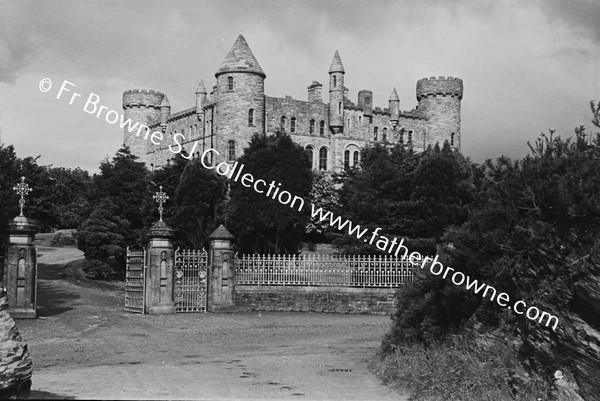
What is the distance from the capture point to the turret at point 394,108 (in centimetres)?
7712

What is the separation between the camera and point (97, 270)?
40.6 m

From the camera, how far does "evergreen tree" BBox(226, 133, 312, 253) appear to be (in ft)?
149

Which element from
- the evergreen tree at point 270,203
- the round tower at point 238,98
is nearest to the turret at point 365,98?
the round tower at point 238,98

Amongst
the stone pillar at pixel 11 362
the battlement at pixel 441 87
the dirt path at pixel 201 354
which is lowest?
the dirt path at pixel 201 354

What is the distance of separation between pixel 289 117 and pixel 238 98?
20.5 feet

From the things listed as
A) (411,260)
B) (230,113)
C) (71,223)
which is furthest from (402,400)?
(71,223)

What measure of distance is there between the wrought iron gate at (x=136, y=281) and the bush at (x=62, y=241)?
42393 mm

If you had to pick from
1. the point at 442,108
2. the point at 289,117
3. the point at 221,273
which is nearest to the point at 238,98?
the point at 289,117

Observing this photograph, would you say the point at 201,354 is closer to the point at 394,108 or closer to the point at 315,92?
the point at 315,92

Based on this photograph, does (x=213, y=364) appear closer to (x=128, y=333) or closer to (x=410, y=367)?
(x=410, y=367)

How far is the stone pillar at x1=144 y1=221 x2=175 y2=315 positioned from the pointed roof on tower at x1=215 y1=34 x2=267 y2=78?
43.2 meters

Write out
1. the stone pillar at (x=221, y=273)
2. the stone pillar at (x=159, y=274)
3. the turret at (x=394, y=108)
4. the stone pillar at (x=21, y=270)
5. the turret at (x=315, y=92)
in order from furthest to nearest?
the turret at (x=394, y=108) → the turret at (x=315, y=92) → the stone pillar at (x=221, y=273) → the stone pillar at (x=159, y=274) → the stone pillar at (x=21, y=270)

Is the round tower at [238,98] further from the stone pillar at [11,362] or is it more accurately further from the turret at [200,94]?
the stone pillar at [11,362]

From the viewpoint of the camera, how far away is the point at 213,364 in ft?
42.8
